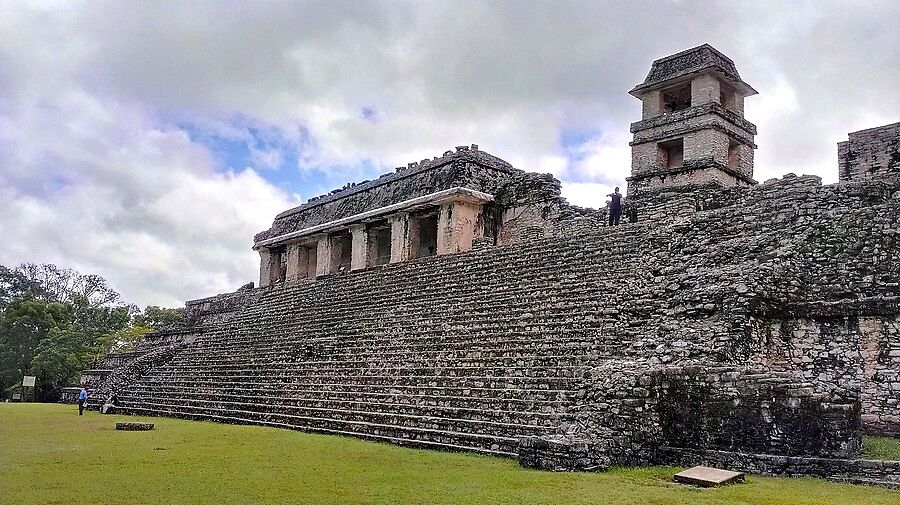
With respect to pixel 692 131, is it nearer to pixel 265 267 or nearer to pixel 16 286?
pixel 265 267

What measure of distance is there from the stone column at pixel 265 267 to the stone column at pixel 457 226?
9826mm

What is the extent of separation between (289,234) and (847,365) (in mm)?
19470

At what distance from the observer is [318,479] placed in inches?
251

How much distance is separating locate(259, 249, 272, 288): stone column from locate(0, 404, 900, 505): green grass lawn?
57.2 feet

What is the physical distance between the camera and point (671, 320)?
924cm

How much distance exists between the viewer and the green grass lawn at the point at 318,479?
5.51 metres

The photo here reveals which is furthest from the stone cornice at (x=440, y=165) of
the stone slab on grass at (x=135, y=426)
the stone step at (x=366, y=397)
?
the stone slab on grass at (x=135, y=426)

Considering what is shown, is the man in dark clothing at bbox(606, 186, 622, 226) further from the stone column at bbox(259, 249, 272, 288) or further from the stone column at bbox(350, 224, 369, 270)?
the stone column at bbox(259, 249, 272, 288)

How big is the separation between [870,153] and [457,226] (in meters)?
9.72

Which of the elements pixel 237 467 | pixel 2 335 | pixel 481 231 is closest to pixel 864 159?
pixel 481 231

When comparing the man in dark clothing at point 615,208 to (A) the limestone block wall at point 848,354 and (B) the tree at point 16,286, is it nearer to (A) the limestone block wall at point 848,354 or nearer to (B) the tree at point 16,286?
(A) the limestone block wall at point 848,354

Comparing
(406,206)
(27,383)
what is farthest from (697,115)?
(27,383)

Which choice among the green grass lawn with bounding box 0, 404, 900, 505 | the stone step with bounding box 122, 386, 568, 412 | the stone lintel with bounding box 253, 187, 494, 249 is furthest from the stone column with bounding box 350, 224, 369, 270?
the green grass lawn with bounding box 0, 404, 900, 505

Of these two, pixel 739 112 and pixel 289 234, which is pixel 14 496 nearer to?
pixel 289 234
